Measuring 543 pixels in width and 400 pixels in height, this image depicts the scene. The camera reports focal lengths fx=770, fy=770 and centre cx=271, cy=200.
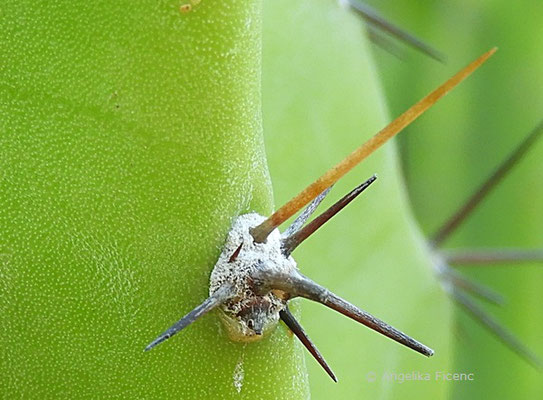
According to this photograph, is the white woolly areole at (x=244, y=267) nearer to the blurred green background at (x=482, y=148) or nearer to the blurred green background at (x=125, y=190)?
the blurred green background at (x=125, y=190)

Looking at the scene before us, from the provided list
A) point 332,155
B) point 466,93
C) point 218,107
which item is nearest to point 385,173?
point 332,155

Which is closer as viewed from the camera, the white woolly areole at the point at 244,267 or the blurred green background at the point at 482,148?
the white woolly areole at the point at 244,267

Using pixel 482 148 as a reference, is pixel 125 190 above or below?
above

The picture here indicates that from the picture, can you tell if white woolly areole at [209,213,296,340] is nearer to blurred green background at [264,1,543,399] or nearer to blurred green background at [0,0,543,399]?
blurred green background at [0,0,543,399]

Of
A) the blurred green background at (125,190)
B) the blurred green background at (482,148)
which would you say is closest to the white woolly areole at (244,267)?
the blurred green background at (125,190)

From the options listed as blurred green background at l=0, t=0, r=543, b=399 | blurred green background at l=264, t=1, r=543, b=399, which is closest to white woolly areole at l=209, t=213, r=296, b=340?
blurred green background at l=0, t=0, r=543, b=399

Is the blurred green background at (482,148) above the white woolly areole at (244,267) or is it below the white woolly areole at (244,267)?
below

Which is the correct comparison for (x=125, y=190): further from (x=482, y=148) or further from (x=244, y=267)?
(x=482, y=148)

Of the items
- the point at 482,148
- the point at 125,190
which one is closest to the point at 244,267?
the point at 125,190
